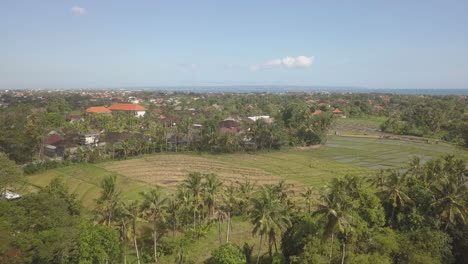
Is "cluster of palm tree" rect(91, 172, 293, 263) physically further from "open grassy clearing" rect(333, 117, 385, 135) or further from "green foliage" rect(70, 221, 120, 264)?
"open grassy clearing" rect(333, 117, 385, 135)

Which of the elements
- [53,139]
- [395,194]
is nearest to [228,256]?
[395,194]

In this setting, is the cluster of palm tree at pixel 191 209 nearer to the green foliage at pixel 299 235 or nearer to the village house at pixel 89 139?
the green foliage at pixel 299 235

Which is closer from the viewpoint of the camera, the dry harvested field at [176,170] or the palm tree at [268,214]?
the palm tree at [268,214]

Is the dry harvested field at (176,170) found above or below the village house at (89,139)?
below

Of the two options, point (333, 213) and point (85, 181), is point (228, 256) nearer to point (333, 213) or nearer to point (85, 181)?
point (333, 213)

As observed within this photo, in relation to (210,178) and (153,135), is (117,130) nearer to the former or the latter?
(153,135)

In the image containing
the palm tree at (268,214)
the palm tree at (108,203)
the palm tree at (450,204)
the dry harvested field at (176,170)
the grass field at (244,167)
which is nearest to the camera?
the palm tree at (268,214)

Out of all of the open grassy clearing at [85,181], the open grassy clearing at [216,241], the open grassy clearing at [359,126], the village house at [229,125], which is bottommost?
the open grassy clearing at [216,241]

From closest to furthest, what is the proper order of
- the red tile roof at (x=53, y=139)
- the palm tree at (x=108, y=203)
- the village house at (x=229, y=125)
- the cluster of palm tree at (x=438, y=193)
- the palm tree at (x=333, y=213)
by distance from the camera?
the palm tree at (x=333, y=213)
the cluster of palm tree at (x=438, y=193)
the palm tree at (x=108, y=203)
the red tile roof at (x=53, y=139)
the village house at (x=229, y=125)

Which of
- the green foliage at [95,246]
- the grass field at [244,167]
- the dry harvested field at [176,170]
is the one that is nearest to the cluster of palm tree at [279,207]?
the green foliage at [95,246]
